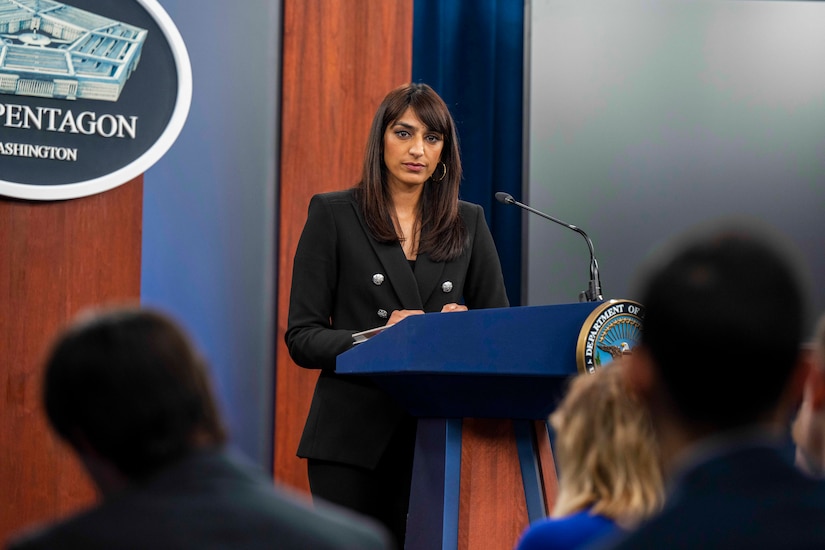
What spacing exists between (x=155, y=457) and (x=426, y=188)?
2076 mm

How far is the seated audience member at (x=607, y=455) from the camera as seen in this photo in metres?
1.46

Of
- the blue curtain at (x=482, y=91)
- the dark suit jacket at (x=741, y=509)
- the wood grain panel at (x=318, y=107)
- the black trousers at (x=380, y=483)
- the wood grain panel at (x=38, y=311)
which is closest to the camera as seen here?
the dark suit jacket at (x=741, y=509)

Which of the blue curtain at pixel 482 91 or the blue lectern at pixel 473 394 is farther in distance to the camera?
the blue curtain at pixel 482 91

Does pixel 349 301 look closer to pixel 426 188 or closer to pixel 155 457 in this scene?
pixel 426 188

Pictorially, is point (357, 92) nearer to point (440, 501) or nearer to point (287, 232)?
point (287, 232)

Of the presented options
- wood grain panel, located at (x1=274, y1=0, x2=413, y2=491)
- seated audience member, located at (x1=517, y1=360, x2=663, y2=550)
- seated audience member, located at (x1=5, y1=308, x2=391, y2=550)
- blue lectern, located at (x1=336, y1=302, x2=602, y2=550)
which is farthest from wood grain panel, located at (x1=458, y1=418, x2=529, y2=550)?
wood grain panel, located at (x1=274, y1=0, x2=413, y2=491)

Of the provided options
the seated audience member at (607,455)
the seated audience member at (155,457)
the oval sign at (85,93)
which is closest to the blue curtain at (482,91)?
the oval sign at (85,93)

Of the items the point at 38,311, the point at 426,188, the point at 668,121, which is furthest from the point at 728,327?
the point at 668,121

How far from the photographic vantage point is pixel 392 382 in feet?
7.87

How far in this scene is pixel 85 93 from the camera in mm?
3719

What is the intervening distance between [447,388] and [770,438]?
143 cm

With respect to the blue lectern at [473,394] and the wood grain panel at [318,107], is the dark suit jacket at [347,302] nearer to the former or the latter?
the blue lectern at [473,394]

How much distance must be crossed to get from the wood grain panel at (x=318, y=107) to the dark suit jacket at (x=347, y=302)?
3.89 feet

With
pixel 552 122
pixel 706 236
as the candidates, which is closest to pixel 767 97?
pixel 552 122
